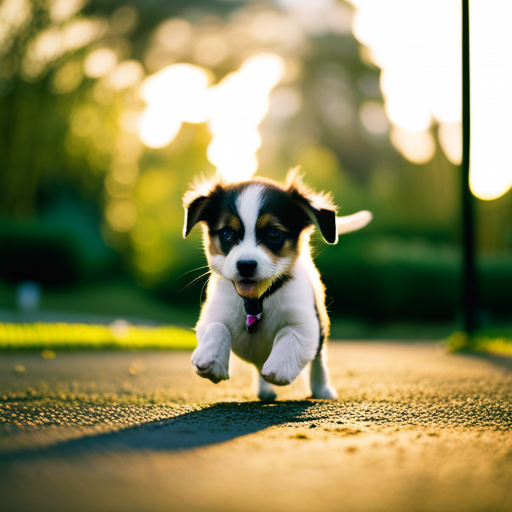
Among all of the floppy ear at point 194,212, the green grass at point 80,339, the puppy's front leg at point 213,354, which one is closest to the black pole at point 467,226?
the green grass at point 80,339

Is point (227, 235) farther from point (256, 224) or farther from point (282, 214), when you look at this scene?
point (282, 214)

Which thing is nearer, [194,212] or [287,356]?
[287,356]

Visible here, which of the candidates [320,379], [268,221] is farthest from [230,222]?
[320,379]

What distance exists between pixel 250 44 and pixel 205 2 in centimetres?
232

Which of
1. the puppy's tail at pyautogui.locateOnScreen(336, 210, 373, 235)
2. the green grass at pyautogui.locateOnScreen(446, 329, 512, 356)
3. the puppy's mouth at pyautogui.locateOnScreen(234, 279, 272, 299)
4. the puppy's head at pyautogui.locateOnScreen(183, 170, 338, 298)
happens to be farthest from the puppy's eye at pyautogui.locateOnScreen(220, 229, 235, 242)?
the green grass at pyautogui.locateOnScreen(446, 329, 512, 356)

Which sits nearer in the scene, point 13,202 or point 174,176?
point 13,202

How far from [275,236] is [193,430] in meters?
1.15

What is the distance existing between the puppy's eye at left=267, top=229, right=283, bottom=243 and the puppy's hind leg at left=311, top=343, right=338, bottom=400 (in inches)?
30.7

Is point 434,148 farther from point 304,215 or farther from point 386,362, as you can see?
point 304,215

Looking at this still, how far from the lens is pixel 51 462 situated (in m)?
1.92

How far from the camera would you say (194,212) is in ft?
11.7

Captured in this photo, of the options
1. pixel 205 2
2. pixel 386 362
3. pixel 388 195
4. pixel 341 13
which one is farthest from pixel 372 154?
pixel 386 362

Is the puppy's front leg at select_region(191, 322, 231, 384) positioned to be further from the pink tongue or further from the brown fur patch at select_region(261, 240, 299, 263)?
the brown fur patch at select_region(261, 240, 299, 263)

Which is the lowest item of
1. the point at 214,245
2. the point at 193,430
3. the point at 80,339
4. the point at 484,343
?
the point at 484,343
